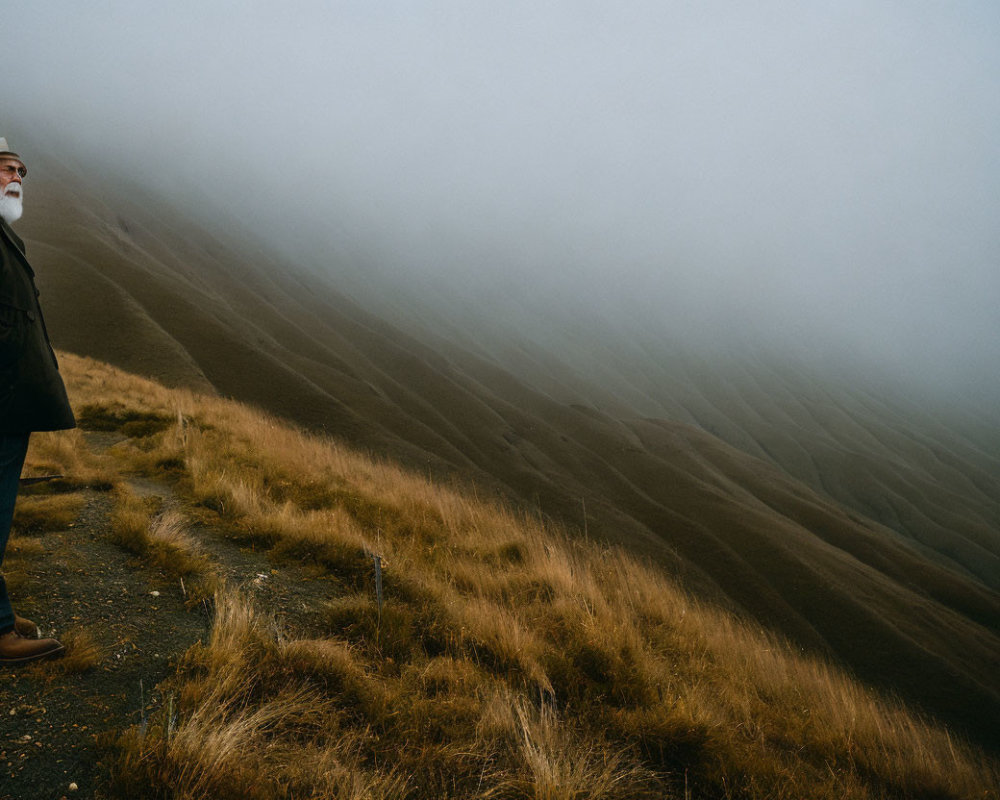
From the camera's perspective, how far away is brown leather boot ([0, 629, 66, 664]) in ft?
9.21

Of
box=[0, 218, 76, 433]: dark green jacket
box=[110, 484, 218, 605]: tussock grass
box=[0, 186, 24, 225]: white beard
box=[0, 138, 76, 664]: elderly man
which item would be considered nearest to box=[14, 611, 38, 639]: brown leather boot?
box=[0, 138, 76, 664]: elderly man

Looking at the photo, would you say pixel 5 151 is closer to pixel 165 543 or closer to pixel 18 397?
pixel 18 397

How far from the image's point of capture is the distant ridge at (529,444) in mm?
Result: 50000

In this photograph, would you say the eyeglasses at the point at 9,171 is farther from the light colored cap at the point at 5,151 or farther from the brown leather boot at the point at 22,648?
the brown leather boot at the point at 22,648

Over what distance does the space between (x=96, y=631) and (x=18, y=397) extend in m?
1.59

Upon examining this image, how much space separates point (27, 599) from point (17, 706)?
1.31 metres

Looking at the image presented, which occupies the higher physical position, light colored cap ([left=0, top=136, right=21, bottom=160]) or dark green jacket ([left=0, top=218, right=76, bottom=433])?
light colored cap ([left=0, top=136, right=21, bottom=160])

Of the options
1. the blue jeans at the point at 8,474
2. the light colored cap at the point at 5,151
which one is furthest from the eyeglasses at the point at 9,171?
the blue jeans at the point at 8,474

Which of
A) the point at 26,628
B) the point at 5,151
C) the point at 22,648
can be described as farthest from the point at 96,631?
the point at 5,151

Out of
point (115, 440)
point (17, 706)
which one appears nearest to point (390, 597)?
point (17, 706)

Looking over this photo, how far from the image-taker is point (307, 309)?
120 m

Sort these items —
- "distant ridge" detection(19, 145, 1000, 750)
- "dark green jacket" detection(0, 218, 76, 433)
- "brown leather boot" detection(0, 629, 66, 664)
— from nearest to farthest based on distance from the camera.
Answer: "brown leather boot" detection(0, 629, 66, 664) < "dark green jacket" detection(0, 218, 76, 433) < "distant ridge" detection(19, 145, 1000, 750)

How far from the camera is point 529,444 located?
300 feet

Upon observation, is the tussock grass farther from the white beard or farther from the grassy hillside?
the white beard
